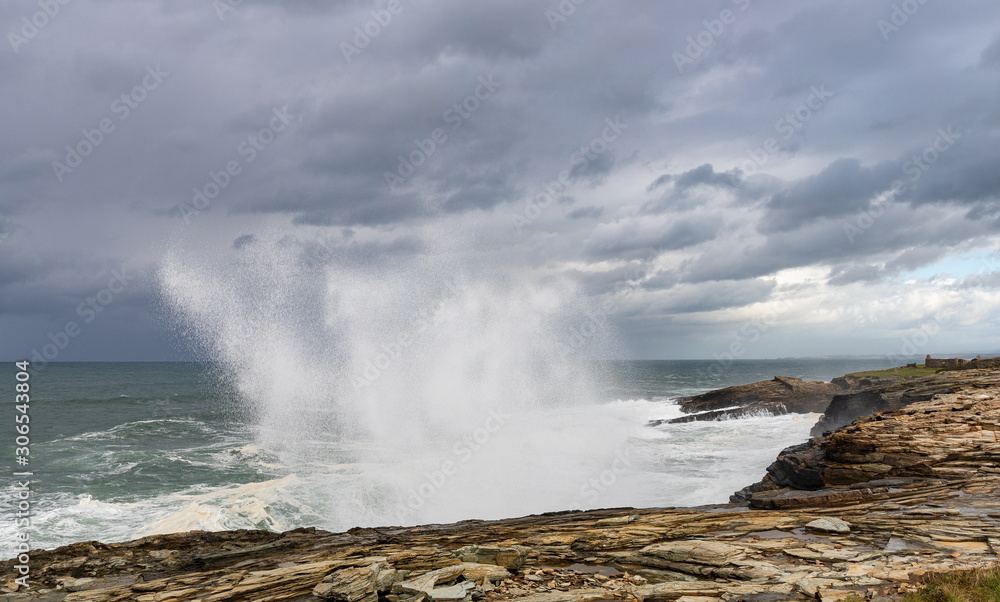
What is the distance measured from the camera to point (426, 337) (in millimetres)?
45938

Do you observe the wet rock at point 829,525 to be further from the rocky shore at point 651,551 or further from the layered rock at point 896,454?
the layered rock at point 896,454

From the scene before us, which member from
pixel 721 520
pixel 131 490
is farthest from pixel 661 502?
pixel 131 490

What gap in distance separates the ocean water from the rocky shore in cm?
689

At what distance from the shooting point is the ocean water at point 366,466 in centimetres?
2005

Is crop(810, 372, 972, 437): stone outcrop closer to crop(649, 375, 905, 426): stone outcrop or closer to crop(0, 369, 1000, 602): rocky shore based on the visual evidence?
crop(649, 375, 905, 426): stone outcrop

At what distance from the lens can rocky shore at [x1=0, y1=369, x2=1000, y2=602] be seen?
7711 mm

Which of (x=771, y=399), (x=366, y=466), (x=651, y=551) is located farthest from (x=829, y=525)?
(x=771, y=399)

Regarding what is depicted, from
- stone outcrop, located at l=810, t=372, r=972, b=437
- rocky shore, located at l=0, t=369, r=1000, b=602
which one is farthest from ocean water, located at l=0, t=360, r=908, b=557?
rocky shore, located at l=0, t=369, r=1000, b=602

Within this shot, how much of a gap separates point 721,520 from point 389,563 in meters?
7.34

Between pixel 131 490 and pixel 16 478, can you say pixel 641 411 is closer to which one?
pixel 131 490

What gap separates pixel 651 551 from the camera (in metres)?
9.22

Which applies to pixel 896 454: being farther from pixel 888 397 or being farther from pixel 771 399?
pixel 771 399

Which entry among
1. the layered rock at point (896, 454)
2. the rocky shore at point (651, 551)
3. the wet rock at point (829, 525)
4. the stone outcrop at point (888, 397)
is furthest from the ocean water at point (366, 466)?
the wet rock at point (829, 525)

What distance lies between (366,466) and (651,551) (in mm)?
21872
